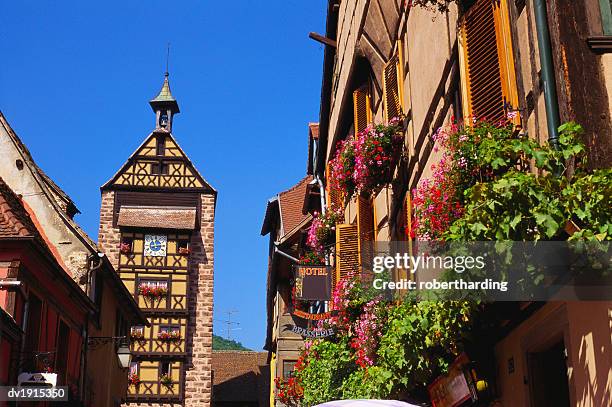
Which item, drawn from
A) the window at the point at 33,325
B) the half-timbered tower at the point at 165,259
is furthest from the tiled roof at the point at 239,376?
the window at the point at 33,325

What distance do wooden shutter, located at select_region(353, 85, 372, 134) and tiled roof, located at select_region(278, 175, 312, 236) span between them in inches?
596

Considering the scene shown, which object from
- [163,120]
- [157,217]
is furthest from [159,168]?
[163,120]

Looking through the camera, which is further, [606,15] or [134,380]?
[134,380]

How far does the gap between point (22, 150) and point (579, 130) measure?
1745 cm

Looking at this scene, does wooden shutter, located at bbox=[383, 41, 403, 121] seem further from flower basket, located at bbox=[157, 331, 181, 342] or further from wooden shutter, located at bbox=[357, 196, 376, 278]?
flower basket, located at bbox=[157, 331, 181, 342]

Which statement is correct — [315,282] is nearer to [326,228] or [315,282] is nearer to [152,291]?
[326,228]

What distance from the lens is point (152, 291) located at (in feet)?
122

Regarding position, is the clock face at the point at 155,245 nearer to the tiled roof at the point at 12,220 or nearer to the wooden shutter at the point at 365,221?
the tiled roof at the point at 12,220

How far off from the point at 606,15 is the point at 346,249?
912cm

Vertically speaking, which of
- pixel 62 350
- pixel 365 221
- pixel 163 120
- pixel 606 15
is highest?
pixel 163 120

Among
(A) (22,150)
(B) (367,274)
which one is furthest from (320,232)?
(A) (22,150)

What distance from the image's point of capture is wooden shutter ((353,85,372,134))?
14492 mm

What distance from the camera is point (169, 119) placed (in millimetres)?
43031

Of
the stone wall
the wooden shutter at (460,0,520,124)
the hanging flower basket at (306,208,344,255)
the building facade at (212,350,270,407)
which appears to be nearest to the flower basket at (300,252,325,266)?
the hanging flower basket at (306,208,344,255)
